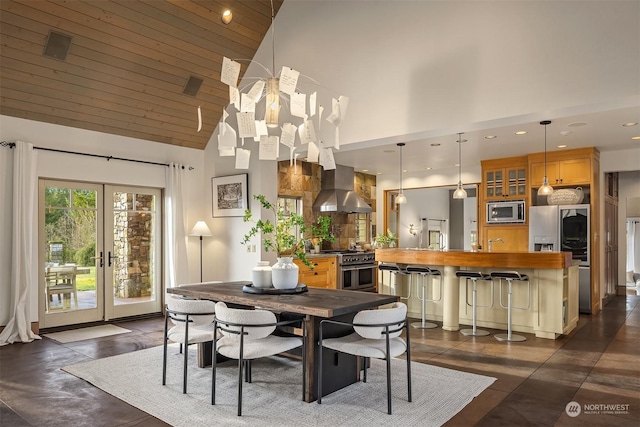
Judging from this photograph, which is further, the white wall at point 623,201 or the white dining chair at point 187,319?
the white wall at point 623,201

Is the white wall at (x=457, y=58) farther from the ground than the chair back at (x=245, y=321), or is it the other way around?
the white wall at (x=457, y=58)

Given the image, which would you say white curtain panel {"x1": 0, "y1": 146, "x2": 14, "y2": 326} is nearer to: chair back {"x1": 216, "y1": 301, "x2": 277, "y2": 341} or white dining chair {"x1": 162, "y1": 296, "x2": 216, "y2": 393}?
white dining chair {"x1": 162, "y1": 296, "x2": 216, "y2": 393}

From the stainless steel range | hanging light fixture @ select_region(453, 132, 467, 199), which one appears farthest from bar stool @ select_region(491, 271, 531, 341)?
the stainless steel range

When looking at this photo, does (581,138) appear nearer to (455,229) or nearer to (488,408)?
(488,408)

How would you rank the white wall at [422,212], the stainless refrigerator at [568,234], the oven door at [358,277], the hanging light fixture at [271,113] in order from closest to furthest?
the hanging light fixture at [271,113] → the stainless refrigerator at [568,234] → the oven door at [358,277] → the white wall at [422,212]

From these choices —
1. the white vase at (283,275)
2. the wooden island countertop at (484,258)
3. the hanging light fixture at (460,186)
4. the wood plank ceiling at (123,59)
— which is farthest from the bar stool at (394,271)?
the wood plank ceiling at (123,59)

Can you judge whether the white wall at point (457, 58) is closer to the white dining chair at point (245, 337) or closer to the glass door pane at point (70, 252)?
the white dining chair at point (245, 337)

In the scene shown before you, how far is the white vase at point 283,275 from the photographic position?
3.87 metres

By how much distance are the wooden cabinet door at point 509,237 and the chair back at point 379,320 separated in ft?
18.4

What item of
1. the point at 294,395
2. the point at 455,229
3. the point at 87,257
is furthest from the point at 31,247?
the point at 455,229

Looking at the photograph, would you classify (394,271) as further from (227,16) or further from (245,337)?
(227,16)

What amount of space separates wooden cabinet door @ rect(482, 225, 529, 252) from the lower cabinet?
2884 mm

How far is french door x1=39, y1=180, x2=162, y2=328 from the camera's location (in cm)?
582

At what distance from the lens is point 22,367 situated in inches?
168
